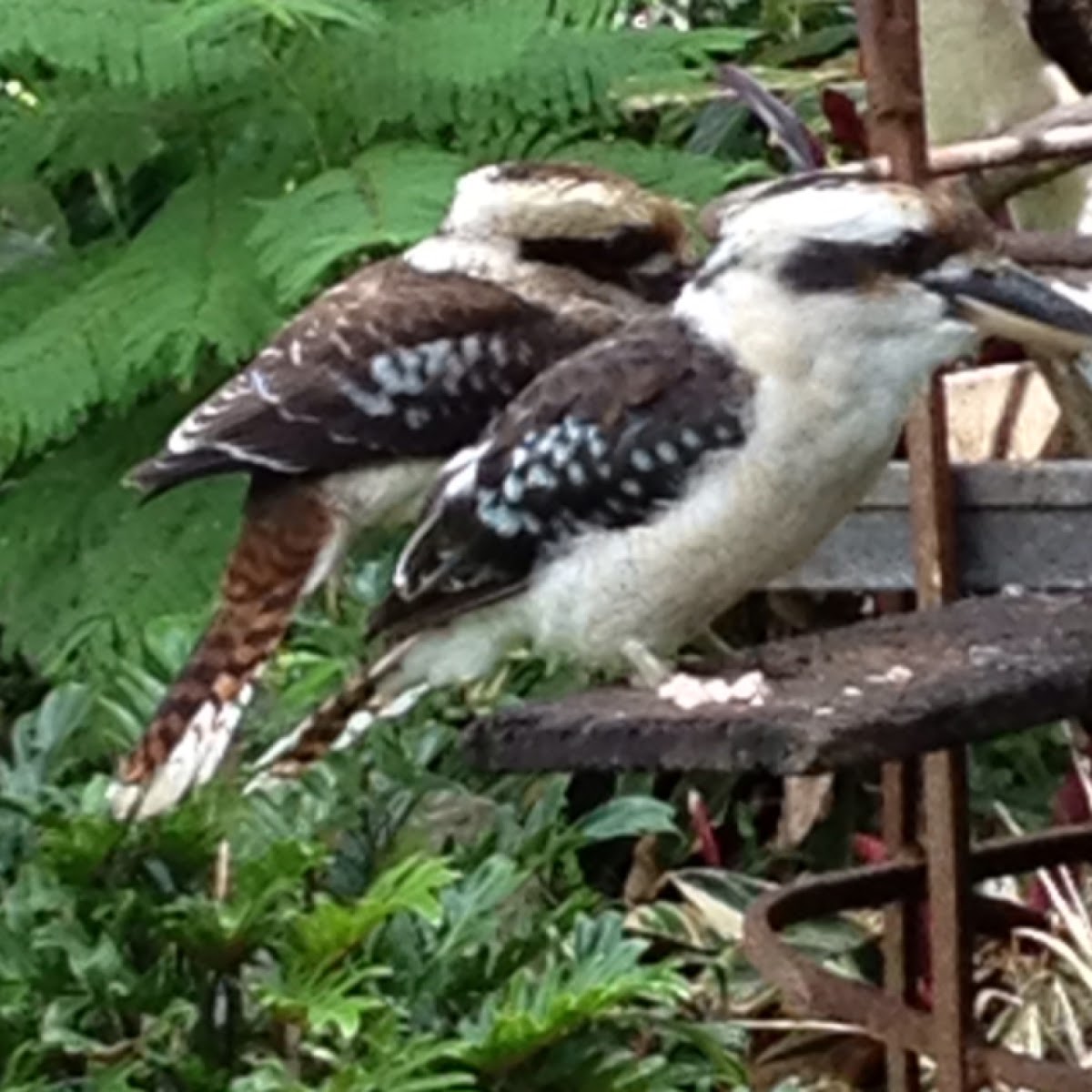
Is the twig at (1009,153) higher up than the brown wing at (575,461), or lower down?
higher up

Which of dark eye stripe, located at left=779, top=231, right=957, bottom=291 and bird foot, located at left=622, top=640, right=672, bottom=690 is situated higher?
dark eye stripe, located at left=779, top=231, right=957, bottom=291

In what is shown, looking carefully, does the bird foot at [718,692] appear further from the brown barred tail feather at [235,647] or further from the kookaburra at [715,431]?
the brown barred tail feather at [235,647]

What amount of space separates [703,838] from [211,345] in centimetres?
73

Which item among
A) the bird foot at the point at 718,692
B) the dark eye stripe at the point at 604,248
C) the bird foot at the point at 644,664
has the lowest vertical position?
the bird foot at the point at 644,664

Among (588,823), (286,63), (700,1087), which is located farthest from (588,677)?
(286,63)

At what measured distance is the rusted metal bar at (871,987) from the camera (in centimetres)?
213

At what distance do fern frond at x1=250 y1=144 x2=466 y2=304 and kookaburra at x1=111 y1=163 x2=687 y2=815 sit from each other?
1.07ft

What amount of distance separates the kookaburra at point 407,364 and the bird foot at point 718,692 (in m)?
0.74

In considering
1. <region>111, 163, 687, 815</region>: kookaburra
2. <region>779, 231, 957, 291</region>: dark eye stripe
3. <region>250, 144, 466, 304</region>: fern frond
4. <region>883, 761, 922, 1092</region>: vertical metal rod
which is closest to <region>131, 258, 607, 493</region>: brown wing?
<region>111, 163, 687, 815</region>: kookaburra

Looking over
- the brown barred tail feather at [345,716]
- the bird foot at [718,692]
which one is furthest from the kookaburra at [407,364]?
the bird foot at [718,692]

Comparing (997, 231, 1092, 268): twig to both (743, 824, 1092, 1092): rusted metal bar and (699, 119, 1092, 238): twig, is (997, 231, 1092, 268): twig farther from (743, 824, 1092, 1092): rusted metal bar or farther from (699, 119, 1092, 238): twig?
(743, 824, 1092, 1092): rusted metal bar

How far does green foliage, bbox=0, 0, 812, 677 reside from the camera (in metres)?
3.45

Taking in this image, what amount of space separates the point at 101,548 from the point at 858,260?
170 centimetres

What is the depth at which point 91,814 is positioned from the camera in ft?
7.84
